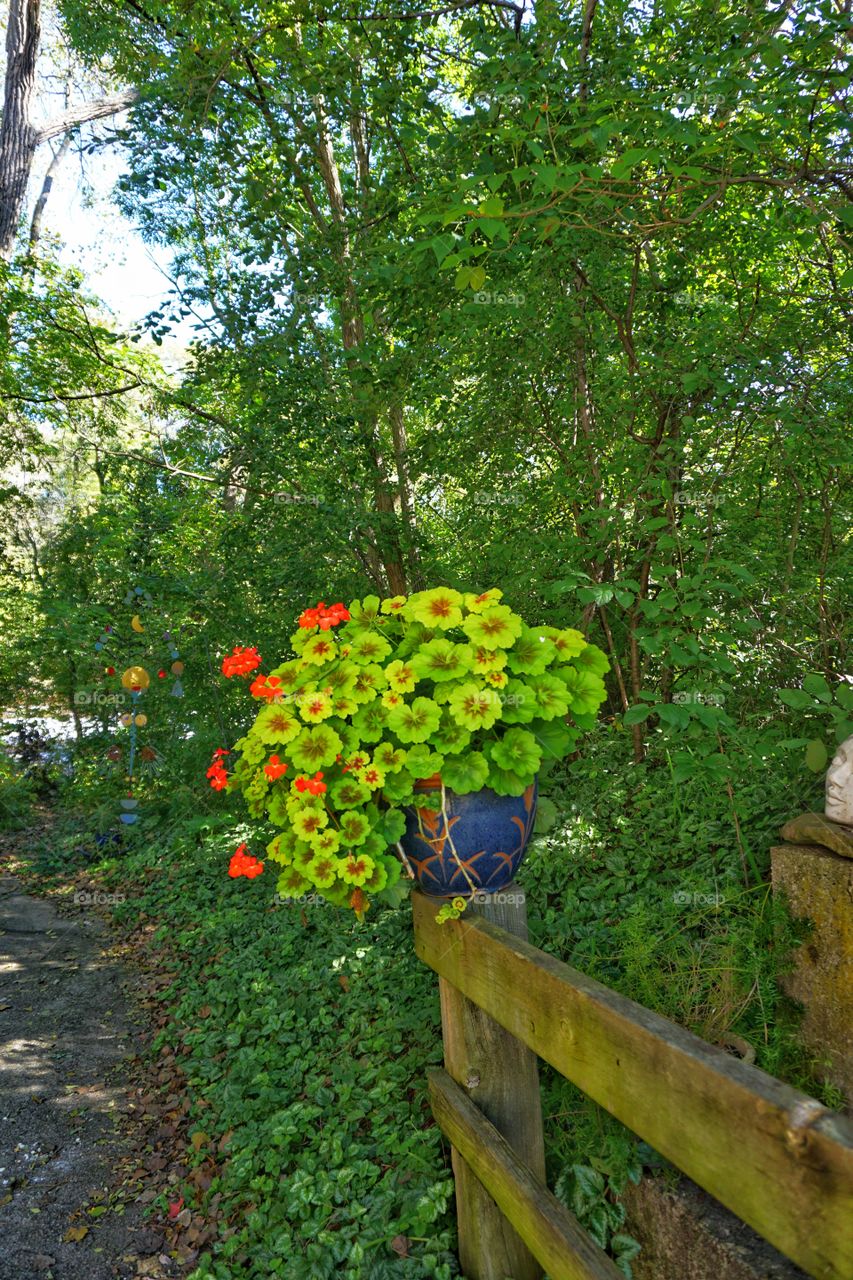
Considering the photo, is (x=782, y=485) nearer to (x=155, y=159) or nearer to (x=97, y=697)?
(x=155, y=159)

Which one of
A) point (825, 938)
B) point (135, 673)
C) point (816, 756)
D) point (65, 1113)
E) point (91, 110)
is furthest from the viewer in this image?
point (91, 110)

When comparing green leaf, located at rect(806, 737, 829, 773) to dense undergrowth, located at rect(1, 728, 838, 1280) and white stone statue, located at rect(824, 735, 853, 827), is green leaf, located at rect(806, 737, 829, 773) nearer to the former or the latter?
white stone statue, located at rect(824, 735, 853, 827)

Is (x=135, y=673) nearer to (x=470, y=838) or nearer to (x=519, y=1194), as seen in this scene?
(x=470, y=838)

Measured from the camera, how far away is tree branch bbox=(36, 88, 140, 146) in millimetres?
9062

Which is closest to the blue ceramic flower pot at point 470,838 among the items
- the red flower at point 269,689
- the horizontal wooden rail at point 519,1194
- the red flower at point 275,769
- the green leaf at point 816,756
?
the red flower at point 275,769

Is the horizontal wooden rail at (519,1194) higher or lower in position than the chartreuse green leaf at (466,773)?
lower

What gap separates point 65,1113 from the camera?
10.6ft

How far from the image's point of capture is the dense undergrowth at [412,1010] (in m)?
2.24

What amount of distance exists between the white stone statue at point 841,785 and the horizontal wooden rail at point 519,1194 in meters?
1.23

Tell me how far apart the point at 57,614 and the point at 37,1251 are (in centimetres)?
584

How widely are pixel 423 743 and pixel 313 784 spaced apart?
28cm

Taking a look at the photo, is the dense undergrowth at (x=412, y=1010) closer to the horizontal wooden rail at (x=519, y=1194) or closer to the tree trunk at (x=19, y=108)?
the horizontal wooden rail at (x=519, y=1194)

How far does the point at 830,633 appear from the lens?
3.09 meters

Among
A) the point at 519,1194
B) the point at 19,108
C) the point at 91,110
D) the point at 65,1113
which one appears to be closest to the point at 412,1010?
the point at 519,1194
